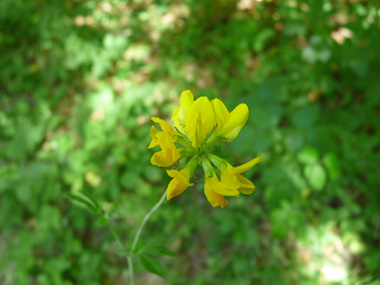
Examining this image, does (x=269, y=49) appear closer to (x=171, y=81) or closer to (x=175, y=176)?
(x=171, y=81)

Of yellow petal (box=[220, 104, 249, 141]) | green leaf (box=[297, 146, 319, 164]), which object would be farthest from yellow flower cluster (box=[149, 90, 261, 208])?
green leaf (box=[297, 146, 319, 164])

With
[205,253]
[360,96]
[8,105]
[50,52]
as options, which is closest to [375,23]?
[360,96]

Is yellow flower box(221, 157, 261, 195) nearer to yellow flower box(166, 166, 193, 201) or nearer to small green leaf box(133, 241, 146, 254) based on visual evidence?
yellow flower box(166, 166, 193, 201)

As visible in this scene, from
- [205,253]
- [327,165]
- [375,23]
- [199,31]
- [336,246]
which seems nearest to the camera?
[327,165]

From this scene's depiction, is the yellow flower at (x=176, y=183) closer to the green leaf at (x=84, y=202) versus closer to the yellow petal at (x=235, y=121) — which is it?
the yellow petal at (x=235, y=121)

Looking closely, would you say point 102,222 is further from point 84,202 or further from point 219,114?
point 219,114

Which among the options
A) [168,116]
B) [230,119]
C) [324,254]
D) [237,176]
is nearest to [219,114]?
[230,119]

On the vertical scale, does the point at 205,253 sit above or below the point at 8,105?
below
